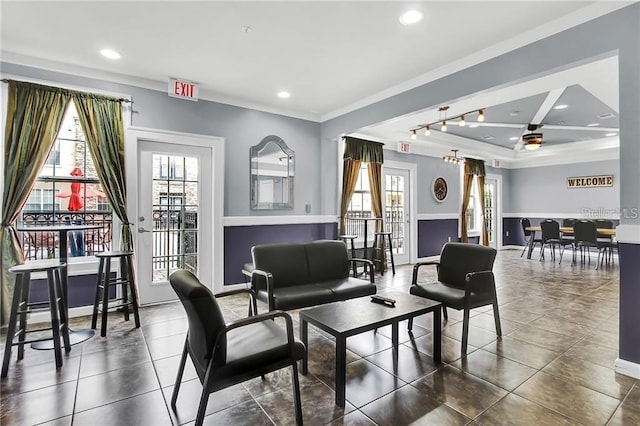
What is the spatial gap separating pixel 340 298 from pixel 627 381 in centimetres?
219

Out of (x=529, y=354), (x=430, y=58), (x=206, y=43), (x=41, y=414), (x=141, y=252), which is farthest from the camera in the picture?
(x=141, y=252)

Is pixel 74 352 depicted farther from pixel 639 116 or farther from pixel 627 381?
pixel 639 116

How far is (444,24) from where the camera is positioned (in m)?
2.76

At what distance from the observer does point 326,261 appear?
3676mm

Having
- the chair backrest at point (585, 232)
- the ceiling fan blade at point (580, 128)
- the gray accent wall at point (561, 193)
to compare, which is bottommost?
the chair backrest at point (585, 232)

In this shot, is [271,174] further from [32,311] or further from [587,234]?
[587,234]

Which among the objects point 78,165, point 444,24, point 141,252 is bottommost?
point 141,252

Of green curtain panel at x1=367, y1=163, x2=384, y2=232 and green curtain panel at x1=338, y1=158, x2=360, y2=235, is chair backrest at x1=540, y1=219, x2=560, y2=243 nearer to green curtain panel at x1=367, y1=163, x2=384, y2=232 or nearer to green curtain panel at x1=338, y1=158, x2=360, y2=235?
green curtain panel at x1=367, y1=163, x2=384, y2=232

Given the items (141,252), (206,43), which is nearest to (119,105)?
(206,43)

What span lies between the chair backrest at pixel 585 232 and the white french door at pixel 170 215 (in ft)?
23.6

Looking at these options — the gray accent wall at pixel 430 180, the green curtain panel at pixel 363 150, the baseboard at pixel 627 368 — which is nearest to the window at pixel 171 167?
the green curtain panel at pixel 363 150

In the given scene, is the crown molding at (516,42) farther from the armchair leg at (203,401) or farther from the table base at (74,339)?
the table base at (74,339)

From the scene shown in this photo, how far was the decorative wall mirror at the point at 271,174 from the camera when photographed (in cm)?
480

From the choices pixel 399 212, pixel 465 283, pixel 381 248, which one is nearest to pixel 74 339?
pixel 465 283
